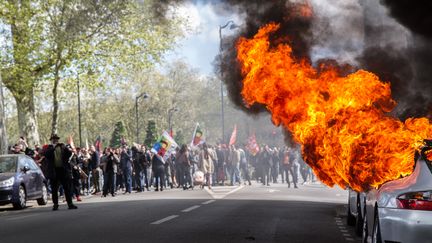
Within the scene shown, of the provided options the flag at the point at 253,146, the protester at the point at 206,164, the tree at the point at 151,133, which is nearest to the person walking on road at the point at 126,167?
the protester at the point at 206,164

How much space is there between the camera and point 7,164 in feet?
75.8

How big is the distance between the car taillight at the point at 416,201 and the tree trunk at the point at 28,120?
36.8m

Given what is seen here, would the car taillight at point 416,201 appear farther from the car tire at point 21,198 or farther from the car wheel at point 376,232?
the car tire at point 21,198

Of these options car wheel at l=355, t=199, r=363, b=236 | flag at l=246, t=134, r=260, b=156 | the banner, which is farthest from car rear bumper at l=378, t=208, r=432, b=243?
flag at l=246, t=134, r=260, b=156

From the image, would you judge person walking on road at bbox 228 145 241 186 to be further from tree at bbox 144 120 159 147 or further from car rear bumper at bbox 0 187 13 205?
tree at bbox 144 120 159 147

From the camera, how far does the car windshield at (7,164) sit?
2294cm

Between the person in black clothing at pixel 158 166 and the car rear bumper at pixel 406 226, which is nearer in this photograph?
→ the car rear bumper at pixel 406 226

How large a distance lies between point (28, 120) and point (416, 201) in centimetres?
3748

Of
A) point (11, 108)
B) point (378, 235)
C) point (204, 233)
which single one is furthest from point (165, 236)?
point (11, 108)

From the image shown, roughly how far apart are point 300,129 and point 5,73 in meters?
30.6

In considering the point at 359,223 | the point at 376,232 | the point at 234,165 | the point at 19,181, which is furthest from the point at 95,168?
the point at 376,232

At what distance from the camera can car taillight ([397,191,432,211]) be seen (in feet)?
25.4

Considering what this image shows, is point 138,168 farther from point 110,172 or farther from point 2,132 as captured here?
point 2,132

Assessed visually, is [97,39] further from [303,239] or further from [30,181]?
[303,239]
